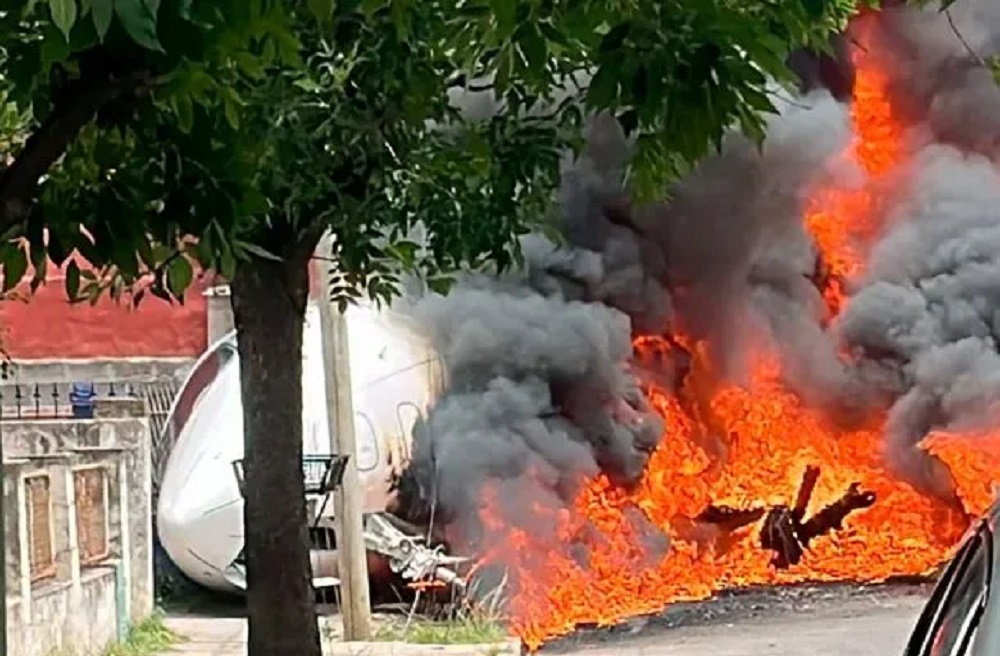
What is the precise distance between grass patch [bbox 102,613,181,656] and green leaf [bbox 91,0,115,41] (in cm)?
841

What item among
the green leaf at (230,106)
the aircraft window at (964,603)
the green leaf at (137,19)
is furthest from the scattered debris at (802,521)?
the green leaf at (137,19)

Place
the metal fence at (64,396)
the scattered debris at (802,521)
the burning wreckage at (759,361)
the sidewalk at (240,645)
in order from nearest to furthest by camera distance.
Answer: the sidewalk at (240,645) < the burning wreckage at (759,361) < the scattered debris at (802,521) < the metal fence at (64,396)

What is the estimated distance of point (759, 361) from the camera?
1273cm

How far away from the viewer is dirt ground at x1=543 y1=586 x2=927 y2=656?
9852 millimetres

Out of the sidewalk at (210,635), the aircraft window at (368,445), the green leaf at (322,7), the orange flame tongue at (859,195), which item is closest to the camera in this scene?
the green leaf at (322,7)

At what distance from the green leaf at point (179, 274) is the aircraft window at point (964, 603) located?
1312 millimetres

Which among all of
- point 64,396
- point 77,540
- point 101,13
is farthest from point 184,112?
point 64,396

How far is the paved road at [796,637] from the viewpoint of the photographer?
9734mm

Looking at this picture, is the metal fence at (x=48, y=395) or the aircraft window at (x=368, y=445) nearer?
the aircraft window at (x=368, y=445)

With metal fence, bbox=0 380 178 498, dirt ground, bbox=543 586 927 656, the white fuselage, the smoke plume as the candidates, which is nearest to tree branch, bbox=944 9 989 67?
dirt ground, bbox=543 586 927 656

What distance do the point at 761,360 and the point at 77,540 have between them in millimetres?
5372

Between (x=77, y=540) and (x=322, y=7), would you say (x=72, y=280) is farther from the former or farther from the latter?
(x=77, y=540)

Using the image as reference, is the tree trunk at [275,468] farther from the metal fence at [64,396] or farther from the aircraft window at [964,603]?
the metal fence at [64,396]

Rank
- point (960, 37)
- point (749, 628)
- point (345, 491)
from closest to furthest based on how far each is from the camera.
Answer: point (960, 37)
point (345, 491)
point (749, 628)
